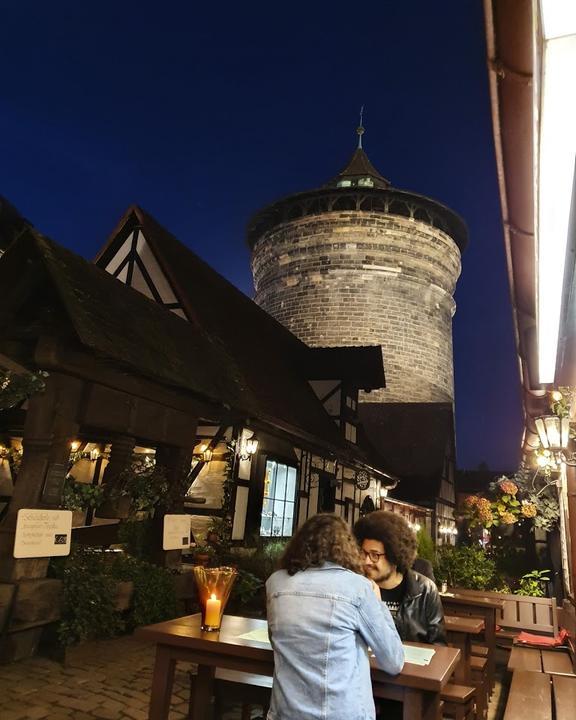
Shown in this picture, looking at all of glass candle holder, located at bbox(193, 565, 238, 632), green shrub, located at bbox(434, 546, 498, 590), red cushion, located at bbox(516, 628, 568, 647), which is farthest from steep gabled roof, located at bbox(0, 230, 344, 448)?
red cushion, located at bbox(516, 628, 568, 647)

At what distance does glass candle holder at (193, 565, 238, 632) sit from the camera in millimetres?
2707

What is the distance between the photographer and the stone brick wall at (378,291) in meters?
22.3

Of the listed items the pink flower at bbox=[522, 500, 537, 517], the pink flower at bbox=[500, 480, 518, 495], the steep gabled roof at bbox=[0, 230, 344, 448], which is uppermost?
the steep gabled roof at bbox=[0, 230, 344, 448]

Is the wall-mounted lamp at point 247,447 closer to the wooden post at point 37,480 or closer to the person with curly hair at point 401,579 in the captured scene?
the wooden post at point 37,480

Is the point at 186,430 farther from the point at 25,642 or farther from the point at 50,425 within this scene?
the point at 25,642

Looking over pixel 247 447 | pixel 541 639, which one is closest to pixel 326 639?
pixel 541 639

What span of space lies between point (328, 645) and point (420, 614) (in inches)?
51.6

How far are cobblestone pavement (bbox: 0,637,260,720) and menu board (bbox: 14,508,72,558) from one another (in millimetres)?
828

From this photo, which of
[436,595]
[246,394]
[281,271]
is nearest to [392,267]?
[281,271]

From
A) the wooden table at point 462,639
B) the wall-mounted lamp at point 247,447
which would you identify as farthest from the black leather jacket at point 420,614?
the wall-mounted lamp at point 247,447

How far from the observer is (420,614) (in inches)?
123

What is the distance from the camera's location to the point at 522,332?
4.16 m

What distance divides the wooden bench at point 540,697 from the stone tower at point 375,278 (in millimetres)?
17767

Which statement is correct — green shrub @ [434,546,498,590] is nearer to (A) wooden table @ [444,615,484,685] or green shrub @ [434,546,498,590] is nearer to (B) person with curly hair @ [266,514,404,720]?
(A) wooden table @ [444,615,484,685]
